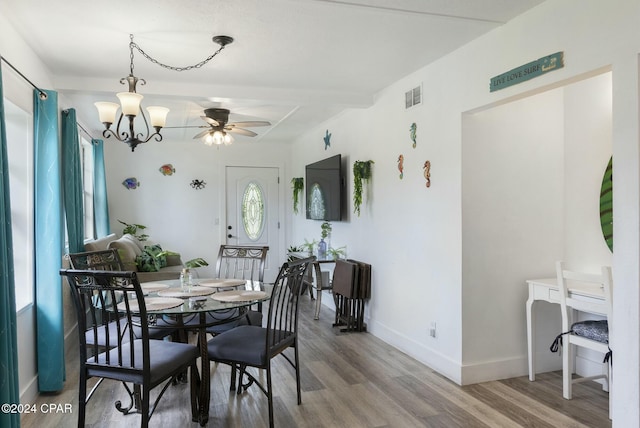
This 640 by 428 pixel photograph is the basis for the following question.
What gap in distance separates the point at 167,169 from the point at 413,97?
4811mm

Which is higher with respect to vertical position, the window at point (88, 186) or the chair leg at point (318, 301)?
the window at point (88, 186)

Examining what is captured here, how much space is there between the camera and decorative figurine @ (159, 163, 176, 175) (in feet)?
24.5

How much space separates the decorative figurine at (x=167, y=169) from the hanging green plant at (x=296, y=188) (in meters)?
1.97

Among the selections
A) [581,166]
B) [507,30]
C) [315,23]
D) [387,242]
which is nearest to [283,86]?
[315,23]

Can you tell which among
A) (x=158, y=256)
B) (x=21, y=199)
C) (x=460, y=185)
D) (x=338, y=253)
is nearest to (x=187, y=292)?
(x=21, y=199)

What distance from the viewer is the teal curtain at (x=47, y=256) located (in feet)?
10.6

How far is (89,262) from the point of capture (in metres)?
3.35

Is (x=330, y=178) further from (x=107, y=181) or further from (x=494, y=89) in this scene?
(x=107, y=181)

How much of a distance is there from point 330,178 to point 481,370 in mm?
3007

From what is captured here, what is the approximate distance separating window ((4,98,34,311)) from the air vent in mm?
2960

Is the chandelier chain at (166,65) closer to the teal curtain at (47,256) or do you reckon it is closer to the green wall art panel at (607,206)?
the teal curtain at (47,256)

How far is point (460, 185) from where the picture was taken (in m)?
3.37

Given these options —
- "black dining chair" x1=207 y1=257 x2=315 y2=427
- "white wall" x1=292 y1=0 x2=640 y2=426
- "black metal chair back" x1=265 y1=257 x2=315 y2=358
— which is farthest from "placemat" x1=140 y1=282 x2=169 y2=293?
"white wall" x1=292 y1=0 x2=640 y2=426

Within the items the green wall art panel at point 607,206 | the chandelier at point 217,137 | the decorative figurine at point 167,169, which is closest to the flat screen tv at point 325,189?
the chandelier at point 217,137
